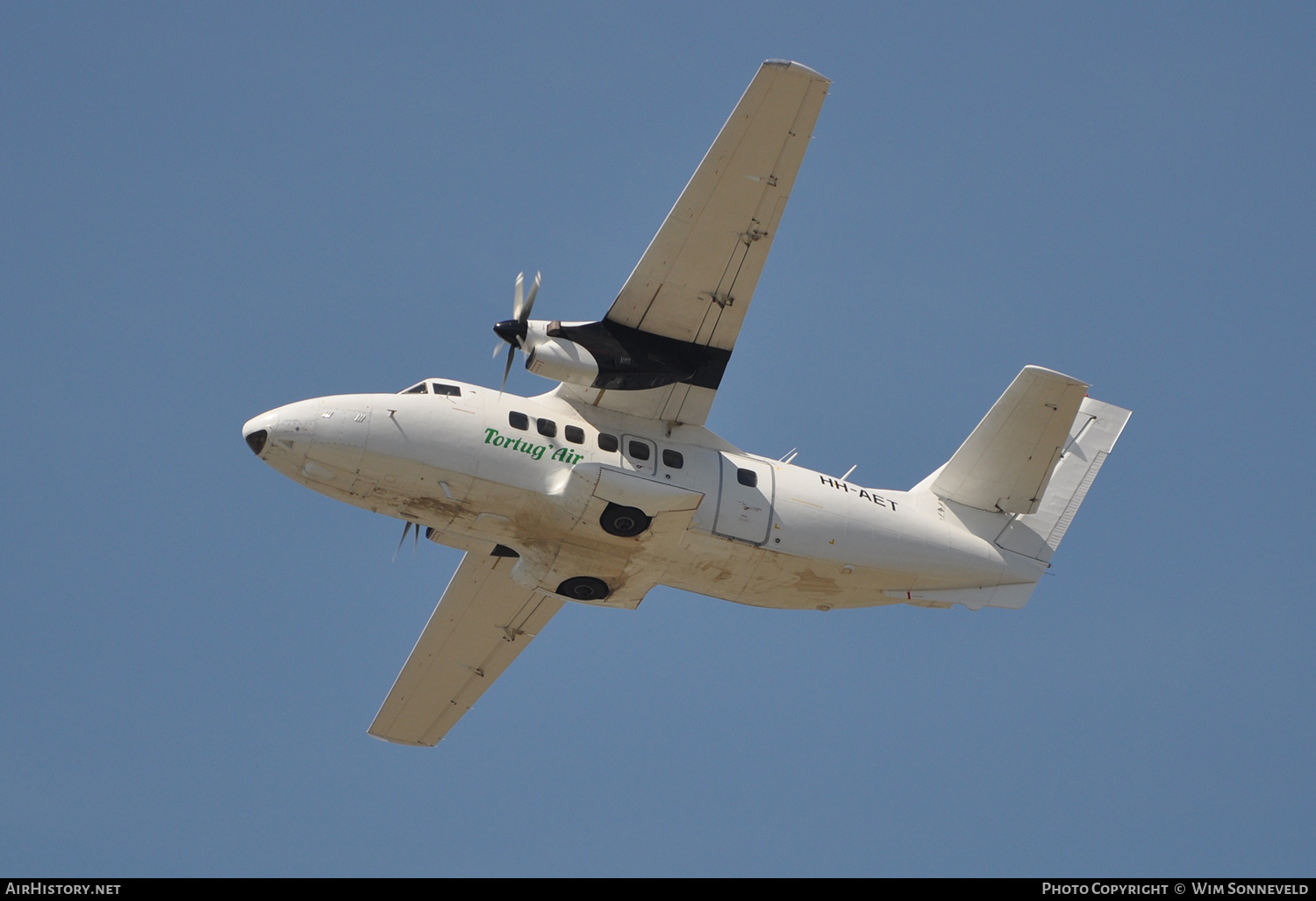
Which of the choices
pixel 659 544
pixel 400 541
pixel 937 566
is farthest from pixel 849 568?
pixel 400 541

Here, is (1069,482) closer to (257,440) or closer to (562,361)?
(562,361)

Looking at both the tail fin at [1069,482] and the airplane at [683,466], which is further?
the tail fin at [1069,482]

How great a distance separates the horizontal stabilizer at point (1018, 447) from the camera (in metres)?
21.4

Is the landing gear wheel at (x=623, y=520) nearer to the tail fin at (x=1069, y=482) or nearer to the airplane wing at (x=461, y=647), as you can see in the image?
the airplane wing at (x=461, y=647)

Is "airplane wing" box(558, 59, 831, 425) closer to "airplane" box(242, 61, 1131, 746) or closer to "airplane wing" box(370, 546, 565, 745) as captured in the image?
"airplane" box(242, 61, 1131, 746)

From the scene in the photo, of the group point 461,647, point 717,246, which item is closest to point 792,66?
point 717,246

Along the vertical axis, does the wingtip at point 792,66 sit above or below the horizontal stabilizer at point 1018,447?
above

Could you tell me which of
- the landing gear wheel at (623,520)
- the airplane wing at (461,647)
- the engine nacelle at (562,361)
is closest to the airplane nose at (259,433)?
the engine nacelle at (562,361)

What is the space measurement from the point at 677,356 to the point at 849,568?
164 inches

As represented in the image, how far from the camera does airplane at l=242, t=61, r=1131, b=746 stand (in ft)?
62.3

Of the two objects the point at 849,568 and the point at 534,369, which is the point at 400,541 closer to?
the point at 534,369

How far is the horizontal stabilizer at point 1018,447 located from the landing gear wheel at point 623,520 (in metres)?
5.63

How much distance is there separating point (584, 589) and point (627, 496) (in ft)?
7.65

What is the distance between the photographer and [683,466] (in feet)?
66.5
